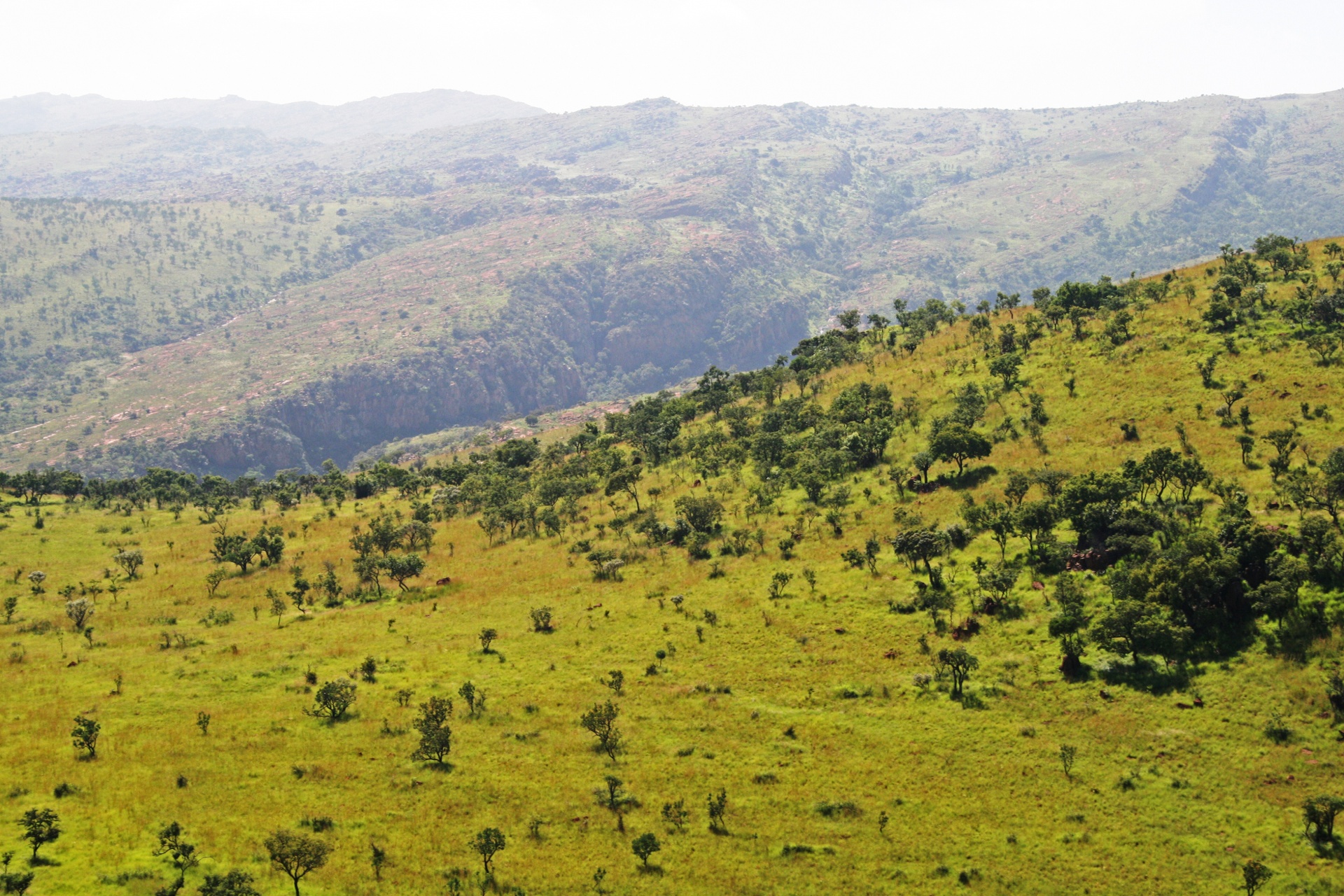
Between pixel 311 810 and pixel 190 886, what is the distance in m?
5.39

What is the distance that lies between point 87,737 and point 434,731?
590 inches

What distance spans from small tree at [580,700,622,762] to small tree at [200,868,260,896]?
47.1 feet

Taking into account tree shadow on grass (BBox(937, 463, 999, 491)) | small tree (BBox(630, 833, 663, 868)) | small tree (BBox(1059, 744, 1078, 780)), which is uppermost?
tree shadow on grass (BBox(937, 463, 999, 491))

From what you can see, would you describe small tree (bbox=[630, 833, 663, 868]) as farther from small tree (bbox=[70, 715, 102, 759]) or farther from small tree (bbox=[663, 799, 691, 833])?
small tree (bbox=[70, 715, 102, 759])

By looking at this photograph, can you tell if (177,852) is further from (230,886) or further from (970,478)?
(970,478)

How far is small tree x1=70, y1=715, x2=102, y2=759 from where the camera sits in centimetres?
3616

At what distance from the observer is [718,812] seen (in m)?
31.7

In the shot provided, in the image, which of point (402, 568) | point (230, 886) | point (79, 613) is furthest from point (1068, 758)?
point (79, 613)

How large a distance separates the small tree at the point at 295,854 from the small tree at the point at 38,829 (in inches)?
316

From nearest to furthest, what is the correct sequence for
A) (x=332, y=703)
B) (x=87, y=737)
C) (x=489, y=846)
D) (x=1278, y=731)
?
(x=489, y=846), (x=1278, y=731), (x=87, y=737), (x=332, y=703)

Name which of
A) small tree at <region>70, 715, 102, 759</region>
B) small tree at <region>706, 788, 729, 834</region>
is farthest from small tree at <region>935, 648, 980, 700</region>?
small tree at <region>70, 715, 102, 759</region>

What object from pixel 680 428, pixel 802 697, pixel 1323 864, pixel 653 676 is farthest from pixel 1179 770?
pixel 680 428

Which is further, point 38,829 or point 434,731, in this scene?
point 434,731

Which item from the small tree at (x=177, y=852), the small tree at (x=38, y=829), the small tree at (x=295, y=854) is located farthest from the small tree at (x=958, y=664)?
the small tree at (x=38, y=829)
